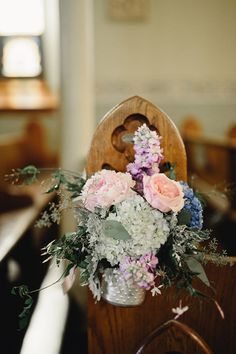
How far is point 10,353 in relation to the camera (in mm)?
1666

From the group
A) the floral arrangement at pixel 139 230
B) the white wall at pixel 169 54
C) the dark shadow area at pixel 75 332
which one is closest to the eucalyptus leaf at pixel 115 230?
the floral arrangement at pixel 139 230

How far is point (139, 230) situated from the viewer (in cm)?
102

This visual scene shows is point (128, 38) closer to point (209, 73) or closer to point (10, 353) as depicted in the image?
point (209, 73)

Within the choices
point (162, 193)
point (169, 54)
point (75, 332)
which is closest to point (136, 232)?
point (162, 193)

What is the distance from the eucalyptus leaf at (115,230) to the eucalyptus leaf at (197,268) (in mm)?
174

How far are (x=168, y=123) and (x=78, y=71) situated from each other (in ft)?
5.10

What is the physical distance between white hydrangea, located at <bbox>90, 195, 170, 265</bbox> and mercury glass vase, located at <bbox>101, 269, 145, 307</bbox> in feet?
0.18

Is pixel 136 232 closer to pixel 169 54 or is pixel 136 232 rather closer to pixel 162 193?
pixel 162 193

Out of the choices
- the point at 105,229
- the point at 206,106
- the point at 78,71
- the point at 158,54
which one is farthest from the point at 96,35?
the point at 105,229

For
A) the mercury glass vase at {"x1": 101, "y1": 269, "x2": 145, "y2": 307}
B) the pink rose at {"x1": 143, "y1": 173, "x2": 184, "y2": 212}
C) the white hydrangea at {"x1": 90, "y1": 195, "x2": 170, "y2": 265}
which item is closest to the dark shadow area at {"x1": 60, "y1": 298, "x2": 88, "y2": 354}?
the mercury glass vase at {"x1": 101, "y1": 269, "x2": 145, "y2": 307}

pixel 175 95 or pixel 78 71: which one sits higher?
pixel 78 71

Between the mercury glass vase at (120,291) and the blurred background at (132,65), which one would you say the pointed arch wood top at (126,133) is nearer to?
the mercury glass vase at (120,291)

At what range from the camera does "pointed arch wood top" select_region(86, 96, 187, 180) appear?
1321 mm

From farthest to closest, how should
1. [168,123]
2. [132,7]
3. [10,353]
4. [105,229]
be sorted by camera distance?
[132,7] < [10,353] < [168,123] < [105,229]
